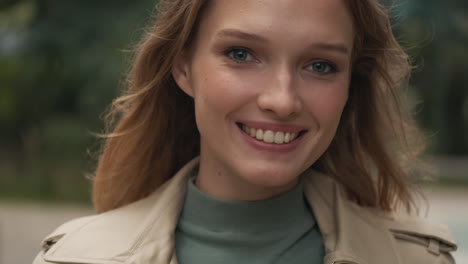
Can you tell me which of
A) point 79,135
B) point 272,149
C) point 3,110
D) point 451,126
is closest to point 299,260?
point 272,149

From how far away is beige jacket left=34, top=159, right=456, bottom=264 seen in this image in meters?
2.39

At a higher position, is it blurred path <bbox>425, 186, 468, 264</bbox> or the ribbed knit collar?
the ribbed knit collar

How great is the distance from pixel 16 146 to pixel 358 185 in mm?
12082

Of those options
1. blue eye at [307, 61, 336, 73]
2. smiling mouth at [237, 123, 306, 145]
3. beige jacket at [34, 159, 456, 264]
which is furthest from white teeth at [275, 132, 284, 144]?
beige jacket at [34, 159, 456, 264]

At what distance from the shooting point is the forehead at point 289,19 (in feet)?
7.16

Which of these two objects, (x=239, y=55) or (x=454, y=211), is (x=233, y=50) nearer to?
(x=239, y=55)

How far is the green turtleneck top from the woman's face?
5.1 inches

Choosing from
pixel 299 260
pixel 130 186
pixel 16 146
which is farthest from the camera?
pixel 16 146

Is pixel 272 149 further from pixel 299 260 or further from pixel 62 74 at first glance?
pixel 62 74

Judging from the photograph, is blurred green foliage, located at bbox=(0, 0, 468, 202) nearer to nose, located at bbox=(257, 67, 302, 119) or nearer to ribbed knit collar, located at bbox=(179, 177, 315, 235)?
ribbed knit collar, located at bbox=(179, 177, 315, 235)

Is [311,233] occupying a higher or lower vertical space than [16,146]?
higher

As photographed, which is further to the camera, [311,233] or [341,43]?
[311,233]

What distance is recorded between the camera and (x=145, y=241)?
2.41 m

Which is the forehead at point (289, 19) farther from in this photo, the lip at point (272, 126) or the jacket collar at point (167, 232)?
the jacket collar at point (167, 232)
